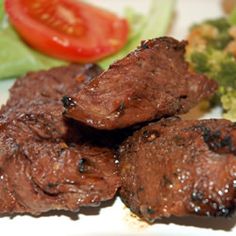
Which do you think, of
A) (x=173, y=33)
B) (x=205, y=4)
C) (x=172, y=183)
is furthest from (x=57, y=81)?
(x=205, y=4)

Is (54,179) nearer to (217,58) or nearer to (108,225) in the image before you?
(108,225)

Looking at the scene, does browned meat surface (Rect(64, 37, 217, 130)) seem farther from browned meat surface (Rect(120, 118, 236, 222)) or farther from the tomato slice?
the tomato slice

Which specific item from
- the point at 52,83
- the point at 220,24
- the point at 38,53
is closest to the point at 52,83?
the point at 52,83

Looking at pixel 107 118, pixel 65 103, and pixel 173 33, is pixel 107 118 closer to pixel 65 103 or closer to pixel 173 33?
pixel 65 103

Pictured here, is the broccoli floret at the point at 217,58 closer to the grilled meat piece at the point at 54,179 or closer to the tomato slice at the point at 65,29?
the tomato slice at the point at 65,29

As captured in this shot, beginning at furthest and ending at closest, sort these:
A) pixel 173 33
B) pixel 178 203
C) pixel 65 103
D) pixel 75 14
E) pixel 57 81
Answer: pixel 173 33
pixel 75 14
pixel 57 81
pixel 65 103
pixel 178 203

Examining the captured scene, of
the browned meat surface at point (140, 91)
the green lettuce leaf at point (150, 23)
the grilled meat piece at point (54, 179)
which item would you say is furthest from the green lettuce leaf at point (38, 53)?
the grilled meat piece at point (54, 179)
